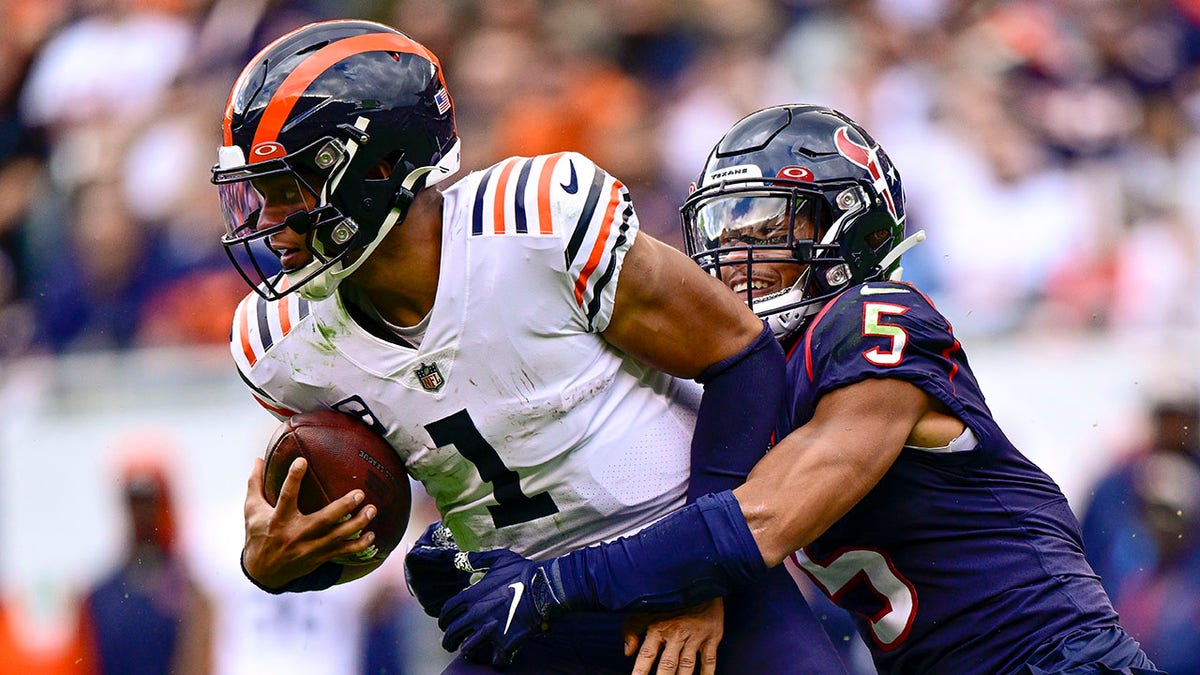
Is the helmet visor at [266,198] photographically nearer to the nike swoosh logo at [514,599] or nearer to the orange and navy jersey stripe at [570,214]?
the orange and navy jersey stripe at [570,214]

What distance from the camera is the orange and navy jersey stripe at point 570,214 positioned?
2670 millimetres

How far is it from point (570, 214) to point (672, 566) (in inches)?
24.9

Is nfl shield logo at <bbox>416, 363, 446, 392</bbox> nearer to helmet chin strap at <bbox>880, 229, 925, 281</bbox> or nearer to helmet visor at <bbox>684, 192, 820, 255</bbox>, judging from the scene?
helmet visor at <bbox>684, 192, 820, 255</bbox>

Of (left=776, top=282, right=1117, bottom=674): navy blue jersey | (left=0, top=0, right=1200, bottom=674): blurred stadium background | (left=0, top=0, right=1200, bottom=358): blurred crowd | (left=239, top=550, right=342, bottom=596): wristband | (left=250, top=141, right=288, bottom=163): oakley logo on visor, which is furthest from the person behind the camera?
(left=0, top=0, right=1200, bottom=358): blurred crowd

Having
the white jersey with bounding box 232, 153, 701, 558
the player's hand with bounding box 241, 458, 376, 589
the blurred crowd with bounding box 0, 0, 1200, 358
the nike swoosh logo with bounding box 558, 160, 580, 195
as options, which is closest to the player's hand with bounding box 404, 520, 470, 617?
the white jersey with bounding box 232, 153, 701, 558

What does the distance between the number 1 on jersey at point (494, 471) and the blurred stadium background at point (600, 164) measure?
2.90m

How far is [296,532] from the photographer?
Answer: 2.79 meters

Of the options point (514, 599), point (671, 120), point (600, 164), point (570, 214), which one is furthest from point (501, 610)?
point (671, 120)

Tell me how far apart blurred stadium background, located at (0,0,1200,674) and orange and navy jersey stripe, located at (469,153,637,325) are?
3.22m

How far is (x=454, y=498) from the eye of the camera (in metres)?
2.93

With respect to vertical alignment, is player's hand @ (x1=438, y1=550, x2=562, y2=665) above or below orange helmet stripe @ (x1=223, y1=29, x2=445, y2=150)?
below

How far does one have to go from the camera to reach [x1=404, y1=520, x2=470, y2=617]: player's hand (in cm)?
298

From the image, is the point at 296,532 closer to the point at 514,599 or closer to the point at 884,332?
the point at 514,599

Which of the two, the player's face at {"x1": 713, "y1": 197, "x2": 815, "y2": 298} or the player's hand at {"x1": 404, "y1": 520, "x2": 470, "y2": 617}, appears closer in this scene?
the player's hand at {"x1": 404, "y1": 520, "x2": 470, "y2": 617}
